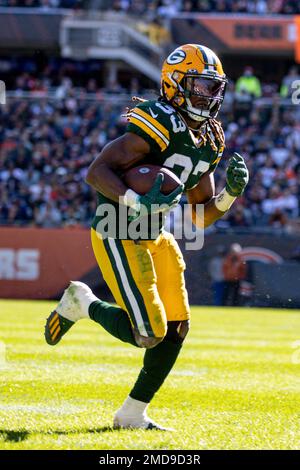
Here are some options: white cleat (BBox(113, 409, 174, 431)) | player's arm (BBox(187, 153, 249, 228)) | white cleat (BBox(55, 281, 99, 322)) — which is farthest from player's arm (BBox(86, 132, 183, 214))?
white cleat (BBox(113, 409, 174, 431))

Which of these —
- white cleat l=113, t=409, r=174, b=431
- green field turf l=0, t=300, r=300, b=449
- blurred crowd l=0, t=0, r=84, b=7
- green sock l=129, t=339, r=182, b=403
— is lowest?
green field turf l=0, t=300, r=300, b=449

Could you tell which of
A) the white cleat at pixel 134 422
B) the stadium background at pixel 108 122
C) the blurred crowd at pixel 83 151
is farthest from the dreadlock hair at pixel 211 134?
the blurred crowd at pixel 83 151

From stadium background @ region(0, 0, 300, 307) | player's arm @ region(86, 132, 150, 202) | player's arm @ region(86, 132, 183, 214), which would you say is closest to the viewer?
player's arm @ region(86, 132, 183, 214)

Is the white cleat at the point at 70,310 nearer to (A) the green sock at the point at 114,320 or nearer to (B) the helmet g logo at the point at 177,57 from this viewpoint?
(A) the green sock at the point at 114,320

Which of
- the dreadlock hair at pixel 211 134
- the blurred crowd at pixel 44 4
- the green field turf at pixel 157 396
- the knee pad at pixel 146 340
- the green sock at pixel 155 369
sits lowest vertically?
the green field turf at pixel 157 396

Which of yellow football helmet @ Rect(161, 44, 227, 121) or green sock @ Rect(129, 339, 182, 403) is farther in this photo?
yellow football helmet @ Rect(161, 44, 227, 121)

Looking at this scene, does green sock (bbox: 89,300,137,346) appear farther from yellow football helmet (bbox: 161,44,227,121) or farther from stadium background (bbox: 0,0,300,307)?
stadium background (bbox: 0,0,300,307)

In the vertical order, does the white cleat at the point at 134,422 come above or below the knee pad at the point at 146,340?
below

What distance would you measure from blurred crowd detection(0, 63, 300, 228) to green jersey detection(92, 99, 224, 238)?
1163 centimetres

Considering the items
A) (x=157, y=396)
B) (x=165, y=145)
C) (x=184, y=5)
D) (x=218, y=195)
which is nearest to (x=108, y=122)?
(x=184, y=5)

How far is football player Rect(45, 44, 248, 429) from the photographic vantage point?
13.2 feet

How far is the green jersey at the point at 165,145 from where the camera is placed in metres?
4.11

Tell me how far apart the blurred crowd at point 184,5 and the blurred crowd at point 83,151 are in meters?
4.05
